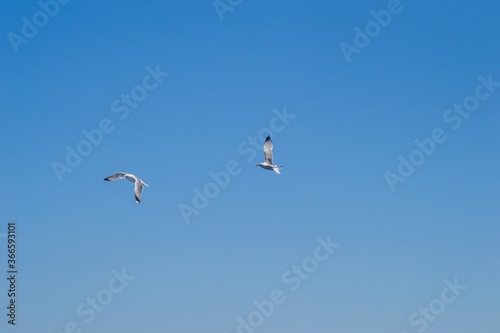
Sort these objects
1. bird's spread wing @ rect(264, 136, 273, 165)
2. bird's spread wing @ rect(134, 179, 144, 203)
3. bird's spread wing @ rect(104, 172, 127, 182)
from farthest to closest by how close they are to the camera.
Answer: bird's spread wing @ rect(264, 136, 273, 165), bird's spread wing @ rect(104, 172, 127, 182), bird's spread wing @ rect(134, 179, 144, 203)

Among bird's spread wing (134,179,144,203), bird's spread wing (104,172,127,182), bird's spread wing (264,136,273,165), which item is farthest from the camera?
bird's spread wing (264,136,273,165)

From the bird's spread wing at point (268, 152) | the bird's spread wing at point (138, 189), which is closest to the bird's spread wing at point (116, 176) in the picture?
the bird's spread wing at point (138, 189)

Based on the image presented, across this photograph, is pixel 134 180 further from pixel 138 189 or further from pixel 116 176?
pixel 116 176

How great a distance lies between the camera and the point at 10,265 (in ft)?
231

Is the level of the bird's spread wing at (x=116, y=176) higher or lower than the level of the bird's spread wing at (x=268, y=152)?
higher

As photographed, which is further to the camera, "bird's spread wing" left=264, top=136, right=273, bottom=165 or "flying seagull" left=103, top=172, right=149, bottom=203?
"bird's spread wing" left=264, top=136, right=273, bottom=165

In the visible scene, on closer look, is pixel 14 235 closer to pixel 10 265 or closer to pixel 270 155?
pixel 10 265

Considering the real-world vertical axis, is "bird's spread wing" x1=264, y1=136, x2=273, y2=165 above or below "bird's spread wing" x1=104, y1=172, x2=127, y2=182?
below

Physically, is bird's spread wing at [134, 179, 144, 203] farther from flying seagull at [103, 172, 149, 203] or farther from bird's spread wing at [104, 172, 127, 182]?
bird's spread wing at [104, 172, 127, 182]

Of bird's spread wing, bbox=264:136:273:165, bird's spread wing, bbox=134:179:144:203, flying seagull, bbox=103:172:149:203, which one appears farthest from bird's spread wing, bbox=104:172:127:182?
bird's spread wing, bbox=264:136:273:165

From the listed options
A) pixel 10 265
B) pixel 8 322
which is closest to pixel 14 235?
Result: pixel 10 265

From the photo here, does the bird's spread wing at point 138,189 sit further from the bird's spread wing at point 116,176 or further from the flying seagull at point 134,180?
the bird's spread wing at point 116,176

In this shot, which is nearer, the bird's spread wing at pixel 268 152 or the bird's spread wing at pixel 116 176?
the bird's spread wing at pixel 116 176

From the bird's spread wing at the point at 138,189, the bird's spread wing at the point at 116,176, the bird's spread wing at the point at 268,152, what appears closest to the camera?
the bird's spread wing at the point at 138,189
